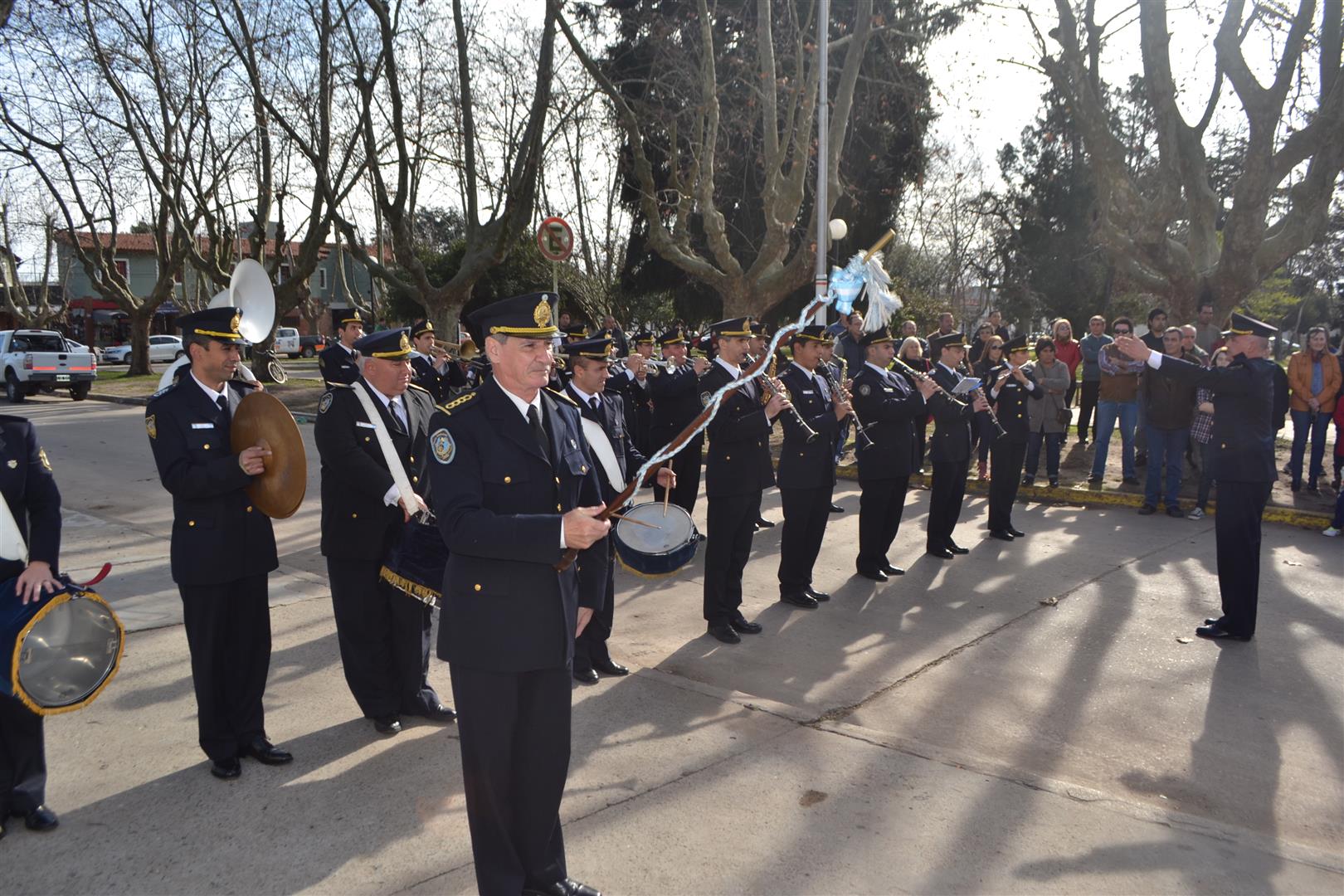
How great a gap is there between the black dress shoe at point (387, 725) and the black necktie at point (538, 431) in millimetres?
2305

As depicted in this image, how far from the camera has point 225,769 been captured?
426 centimetres

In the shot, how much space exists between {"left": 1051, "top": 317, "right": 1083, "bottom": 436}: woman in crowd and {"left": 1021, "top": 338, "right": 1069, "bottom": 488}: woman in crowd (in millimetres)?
1548

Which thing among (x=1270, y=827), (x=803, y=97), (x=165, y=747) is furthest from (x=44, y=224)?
(x=1270, y=827)

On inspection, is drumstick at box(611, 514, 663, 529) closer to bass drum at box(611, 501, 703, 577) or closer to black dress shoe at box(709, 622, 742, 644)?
bass drum at box(611, 501, 703, 577)

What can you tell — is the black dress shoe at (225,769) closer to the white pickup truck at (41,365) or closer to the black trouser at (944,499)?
the black trouser at (944,499)

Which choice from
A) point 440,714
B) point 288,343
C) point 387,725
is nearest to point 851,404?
point 440,714

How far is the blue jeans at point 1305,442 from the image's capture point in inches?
442

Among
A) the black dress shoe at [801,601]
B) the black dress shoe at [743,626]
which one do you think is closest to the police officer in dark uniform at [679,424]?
the black dress shoe at [801,601]

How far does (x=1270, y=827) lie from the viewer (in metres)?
3.94

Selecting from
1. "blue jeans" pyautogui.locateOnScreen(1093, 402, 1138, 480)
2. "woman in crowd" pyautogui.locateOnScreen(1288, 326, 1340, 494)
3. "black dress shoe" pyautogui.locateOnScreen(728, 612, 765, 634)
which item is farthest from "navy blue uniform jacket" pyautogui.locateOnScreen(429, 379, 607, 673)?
"woman in crowd" pyautogui.locateOnScreen(1288, 326, 1340, 494)

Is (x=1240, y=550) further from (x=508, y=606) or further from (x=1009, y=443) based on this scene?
(x=508, y=606)

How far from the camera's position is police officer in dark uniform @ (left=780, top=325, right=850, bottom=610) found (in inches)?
277

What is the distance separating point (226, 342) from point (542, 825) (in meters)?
2.62

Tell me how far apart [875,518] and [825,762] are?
3.82 m
